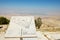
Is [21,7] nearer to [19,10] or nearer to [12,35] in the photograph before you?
[19,10]

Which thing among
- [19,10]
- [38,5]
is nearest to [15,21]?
[19,10]

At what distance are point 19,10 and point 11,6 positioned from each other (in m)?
1.67

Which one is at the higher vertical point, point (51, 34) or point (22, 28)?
point (22, 28)

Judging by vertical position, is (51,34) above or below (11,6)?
below

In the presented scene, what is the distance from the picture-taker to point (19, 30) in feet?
20.1

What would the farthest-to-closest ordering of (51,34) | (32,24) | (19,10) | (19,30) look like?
(19,10)
(51,34)
(32,24)
(19,30)

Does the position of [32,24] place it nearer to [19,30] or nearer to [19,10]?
A: [19,30]

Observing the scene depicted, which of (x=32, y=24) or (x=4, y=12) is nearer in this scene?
(x=32, y=24)

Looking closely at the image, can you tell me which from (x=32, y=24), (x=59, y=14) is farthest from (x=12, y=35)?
(x=59, y=14)

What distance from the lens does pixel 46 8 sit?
24.2 meters

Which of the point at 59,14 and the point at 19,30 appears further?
the point at 59,14

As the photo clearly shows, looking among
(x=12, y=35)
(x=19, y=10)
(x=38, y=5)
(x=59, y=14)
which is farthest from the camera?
(x=38, y=5)

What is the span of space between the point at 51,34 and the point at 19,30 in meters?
2.98

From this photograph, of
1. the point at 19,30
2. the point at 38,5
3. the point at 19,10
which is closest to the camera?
the point at 19,30
